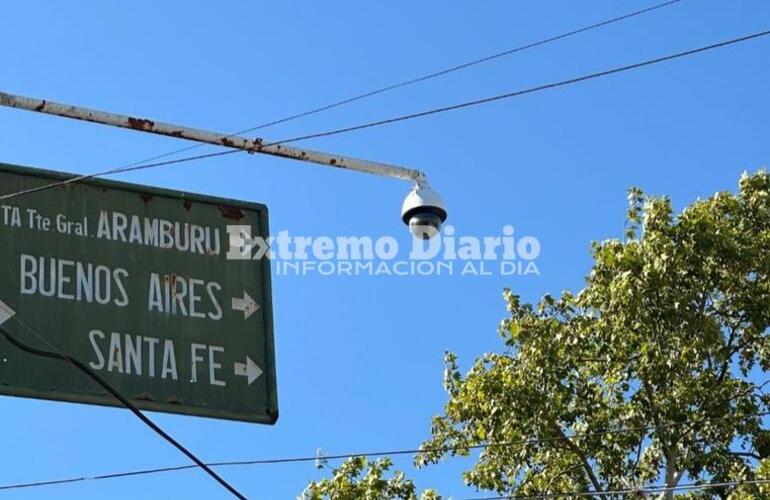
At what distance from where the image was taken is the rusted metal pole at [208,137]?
7.90 m

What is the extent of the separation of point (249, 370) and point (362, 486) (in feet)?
43.9

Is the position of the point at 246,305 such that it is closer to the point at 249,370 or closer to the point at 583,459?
the point at 249,370

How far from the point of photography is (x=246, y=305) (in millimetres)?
7672

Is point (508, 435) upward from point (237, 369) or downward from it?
upward

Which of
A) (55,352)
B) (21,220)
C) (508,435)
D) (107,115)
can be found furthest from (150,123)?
(508,435)

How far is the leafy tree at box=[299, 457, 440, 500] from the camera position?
20.6 meters

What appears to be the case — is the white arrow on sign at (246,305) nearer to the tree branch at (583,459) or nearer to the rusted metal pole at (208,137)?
the rusted metal pole at (208,137)

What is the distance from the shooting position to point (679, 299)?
21047 millimetres

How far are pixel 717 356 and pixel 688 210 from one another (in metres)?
1.93

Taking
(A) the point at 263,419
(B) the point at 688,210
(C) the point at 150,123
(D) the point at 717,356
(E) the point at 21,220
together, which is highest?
(B) the point at 688,210

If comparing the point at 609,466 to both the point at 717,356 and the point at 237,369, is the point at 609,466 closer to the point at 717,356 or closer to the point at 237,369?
the point at 717,356

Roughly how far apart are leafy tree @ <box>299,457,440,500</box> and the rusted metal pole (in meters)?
12.1

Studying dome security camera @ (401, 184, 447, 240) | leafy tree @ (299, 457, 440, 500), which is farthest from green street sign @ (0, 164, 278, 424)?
leafy tree @ (299, 457, 440, 500)

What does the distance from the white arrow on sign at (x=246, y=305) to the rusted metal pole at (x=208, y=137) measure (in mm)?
948
